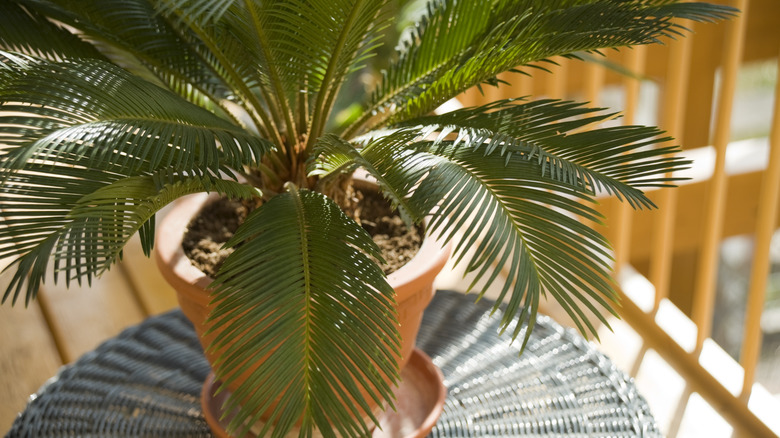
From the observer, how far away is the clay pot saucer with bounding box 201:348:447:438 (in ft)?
3.59

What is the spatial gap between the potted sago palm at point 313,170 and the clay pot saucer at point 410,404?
0.29 ft

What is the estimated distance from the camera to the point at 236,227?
117 cm

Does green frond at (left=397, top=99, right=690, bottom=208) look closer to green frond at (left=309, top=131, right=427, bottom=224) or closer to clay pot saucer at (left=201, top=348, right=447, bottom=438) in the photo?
green frond at (left=309, top=131, right=427, bottom=224)

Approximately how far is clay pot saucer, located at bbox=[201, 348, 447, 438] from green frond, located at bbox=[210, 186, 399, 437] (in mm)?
301

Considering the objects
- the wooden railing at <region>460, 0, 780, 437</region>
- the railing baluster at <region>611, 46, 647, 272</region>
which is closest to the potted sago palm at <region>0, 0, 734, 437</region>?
the wooden railing at <region>460, 0, 780, 437</region>

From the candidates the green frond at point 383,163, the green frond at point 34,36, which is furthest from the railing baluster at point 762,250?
the green frond at point 34,36

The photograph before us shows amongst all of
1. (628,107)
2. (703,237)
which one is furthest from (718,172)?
(628,107)

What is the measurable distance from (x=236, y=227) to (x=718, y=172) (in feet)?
2.68

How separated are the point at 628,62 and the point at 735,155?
3.04ft

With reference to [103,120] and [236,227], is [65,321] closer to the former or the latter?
[236,227]

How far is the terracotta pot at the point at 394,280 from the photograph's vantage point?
972 millimetres

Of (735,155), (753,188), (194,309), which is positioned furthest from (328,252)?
(753,188)

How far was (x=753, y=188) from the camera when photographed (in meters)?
2.93

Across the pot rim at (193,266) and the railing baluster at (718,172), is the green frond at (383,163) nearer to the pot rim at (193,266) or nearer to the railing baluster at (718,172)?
the pot rim at (193,266)
